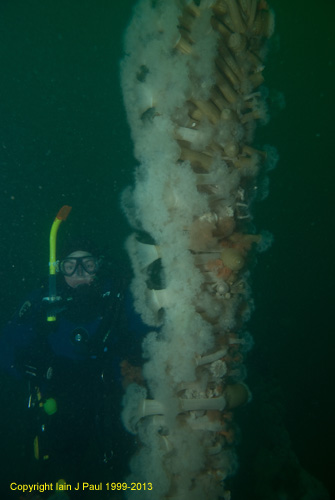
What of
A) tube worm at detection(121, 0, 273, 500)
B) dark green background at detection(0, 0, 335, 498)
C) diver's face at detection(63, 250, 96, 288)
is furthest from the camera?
dark green background at detection(0, 0, 335, 498)

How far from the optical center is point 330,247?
15.8 m

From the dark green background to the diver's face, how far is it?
998mm

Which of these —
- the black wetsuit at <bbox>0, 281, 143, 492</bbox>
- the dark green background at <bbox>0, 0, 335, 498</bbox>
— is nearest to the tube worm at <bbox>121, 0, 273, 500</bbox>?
the dark green background at <bbox>0, 0, 335, 498</bbox>

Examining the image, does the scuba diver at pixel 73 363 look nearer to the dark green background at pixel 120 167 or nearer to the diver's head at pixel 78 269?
the diver's head at pixel 78 269

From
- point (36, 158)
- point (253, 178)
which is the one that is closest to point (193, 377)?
point (253, 178)

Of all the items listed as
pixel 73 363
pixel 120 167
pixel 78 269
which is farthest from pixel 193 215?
pixel 120 167

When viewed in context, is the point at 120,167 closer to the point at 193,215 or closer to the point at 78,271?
the point at 78,271

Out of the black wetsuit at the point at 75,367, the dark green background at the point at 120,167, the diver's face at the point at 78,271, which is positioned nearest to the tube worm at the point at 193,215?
the dark green background at the point at 120,167

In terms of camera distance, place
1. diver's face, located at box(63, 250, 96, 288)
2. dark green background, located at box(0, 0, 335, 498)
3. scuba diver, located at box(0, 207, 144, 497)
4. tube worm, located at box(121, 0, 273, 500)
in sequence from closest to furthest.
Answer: tube worm, located at box(121, 0, 273, 500), scuba diver, located at box(0, 207, 144, 497), diver's face, located at box(63, 250, 96, 288), dark green background, located at box(0, 0, 335, 498)

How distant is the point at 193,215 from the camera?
238 centimetres

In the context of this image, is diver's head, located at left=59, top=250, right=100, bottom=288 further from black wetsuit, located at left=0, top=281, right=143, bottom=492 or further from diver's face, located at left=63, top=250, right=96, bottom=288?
black wetsuit, located at left=0, top=281, right=143, bottom=492

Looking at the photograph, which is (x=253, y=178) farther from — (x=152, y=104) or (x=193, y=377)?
(x=193, y=377)

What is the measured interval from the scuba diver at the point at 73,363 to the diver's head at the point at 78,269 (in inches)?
0.8

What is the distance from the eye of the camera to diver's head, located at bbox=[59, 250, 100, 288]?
548 cm
